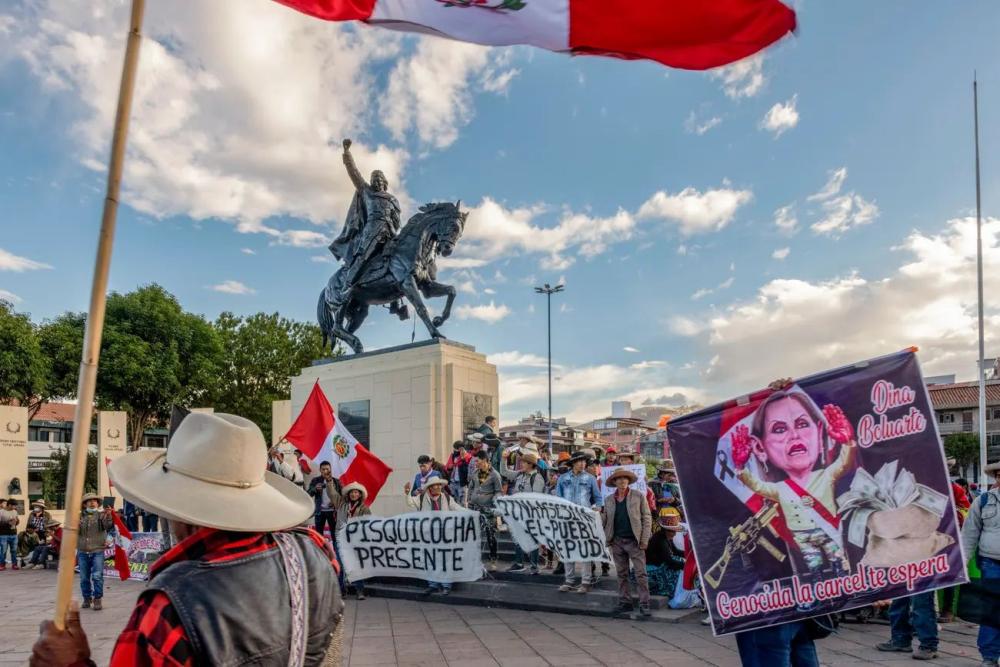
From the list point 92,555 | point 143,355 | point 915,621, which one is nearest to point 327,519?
point 92,555

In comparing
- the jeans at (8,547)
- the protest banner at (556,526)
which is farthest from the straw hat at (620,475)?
the jeans at (8,547)

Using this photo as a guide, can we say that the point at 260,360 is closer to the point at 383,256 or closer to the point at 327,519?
the point at 383,256

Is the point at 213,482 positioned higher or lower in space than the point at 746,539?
higher

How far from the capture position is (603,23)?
14.1ft

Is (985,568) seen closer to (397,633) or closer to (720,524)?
(720,524)

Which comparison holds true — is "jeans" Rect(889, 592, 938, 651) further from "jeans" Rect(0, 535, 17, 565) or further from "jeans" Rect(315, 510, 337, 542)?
"jeans" Rect(0, 535, 17, 565)

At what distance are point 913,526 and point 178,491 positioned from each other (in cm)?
417

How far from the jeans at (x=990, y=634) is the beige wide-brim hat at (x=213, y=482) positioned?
21.2ft

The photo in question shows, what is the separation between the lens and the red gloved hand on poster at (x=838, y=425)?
14.9 ft

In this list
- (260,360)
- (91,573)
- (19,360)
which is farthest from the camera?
(260,360)

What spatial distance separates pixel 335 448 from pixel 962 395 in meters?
71.4

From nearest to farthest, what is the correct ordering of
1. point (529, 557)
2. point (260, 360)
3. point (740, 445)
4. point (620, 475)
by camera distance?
point (740, 445), point (620, 475), point (529, 557), point (260, 360)

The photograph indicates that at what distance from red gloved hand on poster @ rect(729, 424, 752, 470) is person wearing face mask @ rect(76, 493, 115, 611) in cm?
937

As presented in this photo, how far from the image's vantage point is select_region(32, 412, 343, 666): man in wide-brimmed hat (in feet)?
5.68
